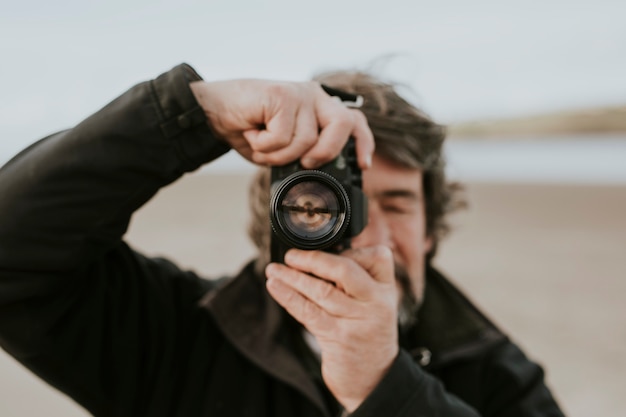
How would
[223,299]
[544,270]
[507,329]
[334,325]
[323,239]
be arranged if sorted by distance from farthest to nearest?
[544,270]
[507,329]
[223,299]
[334,325]
[323,239]

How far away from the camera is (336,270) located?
1248 millimetres

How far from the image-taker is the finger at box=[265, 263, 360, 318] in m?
1.27

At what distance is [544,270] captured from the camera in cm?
489

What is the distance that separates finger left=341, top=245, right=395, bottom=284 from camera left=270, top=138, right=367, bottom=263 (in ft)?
0.18

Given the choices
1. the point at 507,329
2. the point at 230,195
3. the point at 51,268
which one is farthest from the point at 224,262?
the point at 51,268

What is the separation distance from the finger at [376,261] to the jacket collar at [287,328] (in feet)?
1.18

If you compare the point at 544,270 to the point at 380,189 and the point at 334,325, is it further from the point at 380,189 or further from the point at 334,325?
the point at 334,325

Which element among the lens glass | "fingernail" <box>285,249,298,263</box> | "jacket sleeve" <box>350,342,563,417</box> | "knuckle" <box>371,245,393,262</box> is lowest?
"jacket sleeve" <box>350,342,563,417</box>

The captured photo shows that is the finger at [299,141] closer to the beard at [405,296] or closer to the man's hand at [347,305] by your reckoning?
the man's hand at [347,305]

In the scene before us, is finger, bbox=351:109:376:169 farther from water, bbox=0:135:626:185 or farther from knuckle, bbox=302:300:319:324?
A: water, bbox=0:135:626:185

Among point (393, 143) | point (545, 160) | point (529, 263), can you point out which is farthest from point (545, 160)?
point (393, 143)

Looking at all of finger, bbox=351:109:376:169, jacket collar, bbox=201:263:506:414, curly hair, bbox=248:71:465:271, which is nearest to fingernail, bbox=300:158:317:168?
finger, bbox=351:109:376:169

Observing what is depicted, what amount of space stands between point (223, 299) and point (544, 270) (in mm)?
3864

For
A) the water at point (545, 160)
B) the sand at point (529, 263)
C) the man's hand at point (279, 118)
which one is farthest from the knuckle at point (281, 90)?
the water at point (545, 160)
